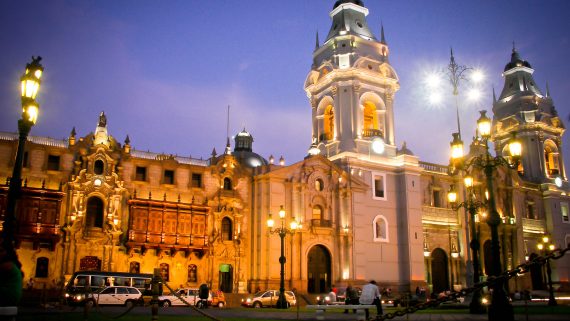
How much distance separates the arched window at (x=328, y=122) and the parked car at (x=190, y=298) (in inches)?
842

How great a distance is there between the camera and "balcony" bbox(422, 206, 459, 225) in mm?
51062

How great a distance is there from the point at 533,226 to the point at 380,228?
22.8m

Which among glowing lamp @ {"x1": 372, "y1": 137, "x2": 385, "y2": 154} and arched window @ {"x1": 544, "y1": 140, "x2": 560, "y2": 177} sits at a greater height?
arched window @ {"x1": 544, "y1": 140, "x2": 560, "y2": 177}

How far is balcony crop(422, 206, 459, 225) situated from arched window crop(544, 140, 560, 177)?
17392 millimetres

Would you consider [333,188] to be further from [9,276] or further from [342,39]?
[9,276]

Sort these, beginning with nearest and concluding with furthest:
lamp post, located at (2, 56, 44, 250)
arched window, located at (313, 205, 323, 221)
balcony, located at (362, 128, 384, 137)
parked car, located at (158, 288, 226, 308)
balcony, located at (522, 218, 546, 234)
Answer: lamp post, located at (2, 56, 44, 250) → parked car, located at (158, 288, 226, 308) → arched window, located at (313, 205, 323, 221) → balcony, located at (362, 128, 384, 137) → balcony, located at (522, 218, 546, 234)

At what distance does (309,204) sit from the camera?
4453 centimetres

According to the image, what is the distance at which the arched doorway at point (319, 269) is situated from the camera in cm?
4356

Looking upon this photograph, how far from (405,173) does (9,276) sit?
139 ft

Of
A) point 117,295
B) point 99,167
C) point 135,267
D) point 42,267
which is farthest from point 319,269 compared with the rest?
point 42,267

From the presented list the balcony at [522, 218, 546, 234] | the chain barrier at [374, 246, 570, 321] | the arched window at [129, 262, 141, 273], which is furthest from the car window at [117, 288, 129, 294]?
the balcony at [522, 218, 546, 234]

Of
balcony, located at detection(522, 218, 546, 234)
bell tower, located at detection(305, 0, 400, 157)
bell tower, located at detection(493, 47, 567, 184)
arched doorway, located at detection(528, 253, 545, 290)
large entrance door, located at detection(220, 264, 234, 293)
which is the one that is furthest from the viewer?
bell tower, located at detection(493, 47, 567, 184)

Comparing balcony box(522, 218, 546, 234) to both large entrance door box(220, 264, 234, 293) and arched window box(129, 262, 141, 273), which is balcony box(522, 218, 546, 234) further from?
arched window box(129, 262, 141, 273)

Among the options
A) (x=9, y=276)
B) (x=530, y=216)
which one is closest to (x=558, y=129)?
(x=530, y=216)
